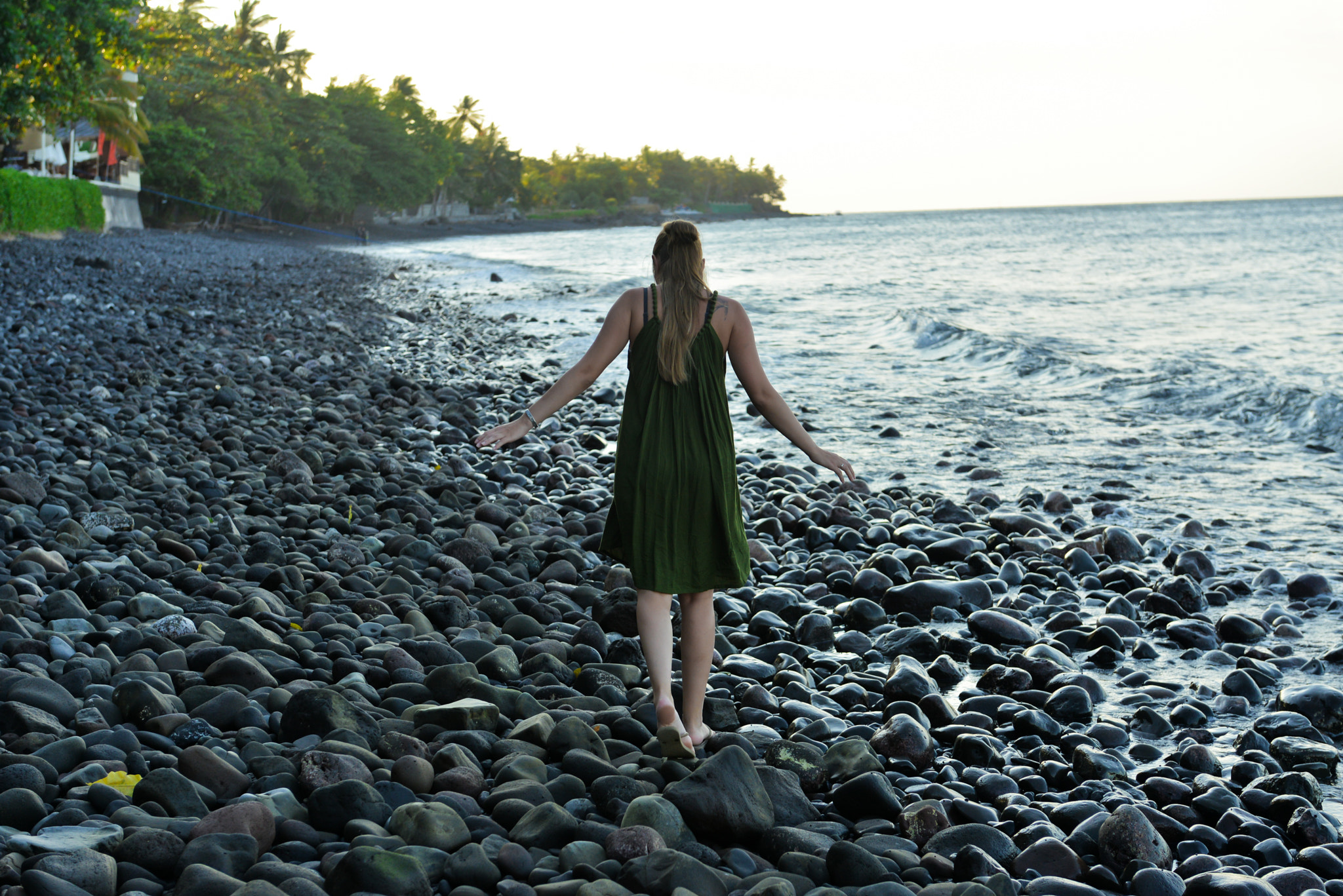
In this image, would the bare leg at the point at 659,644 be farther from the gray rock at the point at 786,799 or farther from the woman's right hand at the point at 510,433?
the woman's right hand at the point at 510,433

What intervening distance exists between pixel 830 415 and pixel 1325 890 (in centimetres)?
826

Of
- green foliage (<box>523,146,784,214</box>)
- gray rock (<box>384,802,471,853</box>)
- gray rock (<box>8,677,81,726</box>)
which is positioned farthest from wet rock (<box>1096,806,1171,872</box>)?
green foliage (<box>523,146,784,214</box>)

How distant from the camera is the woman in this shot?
123 inches

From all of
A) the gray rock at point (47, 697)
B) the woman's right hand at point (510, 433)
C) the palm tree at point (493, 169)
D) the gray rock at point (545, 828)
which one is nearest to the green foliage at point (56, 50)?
the gray rock at point (47, 697)

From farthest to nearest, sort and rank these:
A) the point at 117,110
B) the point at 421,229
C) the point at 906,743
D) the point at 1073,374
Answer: the point at 421,229 < the point at 117,110 < the point at 1073,374 < the point at 906,743

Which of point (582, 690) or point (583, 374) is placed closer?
point (583, 374)

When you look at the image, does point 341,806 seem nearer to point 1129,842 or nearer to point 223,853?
point 223,853

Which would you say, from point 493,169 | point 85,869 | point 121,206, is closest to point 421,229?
point 493,169

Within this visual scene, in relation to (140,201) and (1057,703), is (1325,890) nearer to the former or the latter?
(1057,703)

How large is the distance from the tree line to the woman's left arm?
57.6 feet

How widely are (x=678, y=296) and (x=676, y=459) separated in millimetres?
523

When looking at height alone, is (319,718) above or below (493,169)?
below

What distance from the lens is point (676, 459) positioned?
3158mm

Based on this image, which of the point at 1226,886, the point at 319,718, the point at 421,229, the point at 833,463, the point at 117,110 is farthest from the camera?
the point at 421,229
